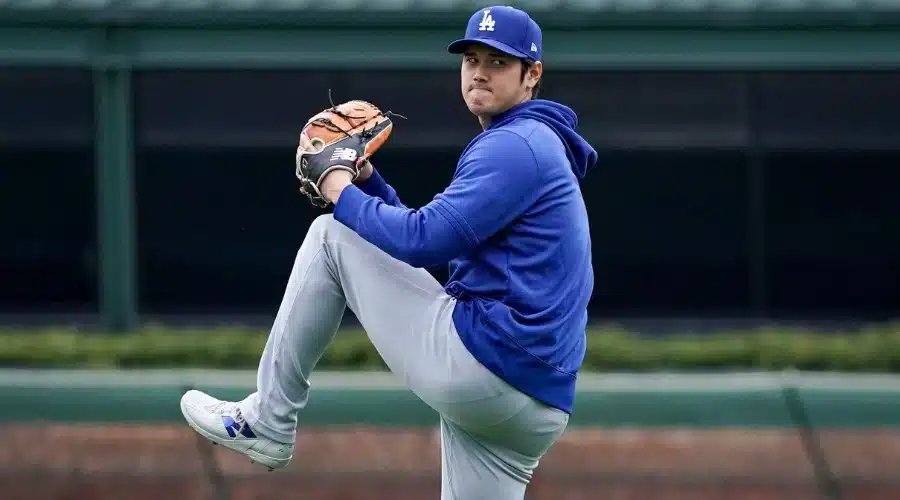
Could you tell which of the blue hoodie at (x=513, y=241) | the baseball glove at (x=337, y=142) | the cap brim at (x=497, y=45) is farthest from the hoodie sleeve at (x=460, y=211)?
the cap brim at (x=497, y=45)

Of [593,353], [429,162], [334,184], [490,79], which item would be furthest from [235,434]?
[429,162]

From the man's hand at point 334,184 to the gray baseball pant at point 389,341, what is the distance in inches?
3.6

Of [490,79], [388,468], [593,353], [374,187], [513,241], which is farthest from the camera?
[593,353]

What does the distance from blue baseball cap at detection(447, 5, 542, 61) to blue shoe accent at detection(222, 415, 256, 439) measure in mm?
1105

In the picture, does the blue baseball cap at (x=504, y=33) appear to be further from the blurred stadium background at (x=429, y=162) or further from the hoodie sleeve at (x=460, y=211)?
the blurred stadium background at (x=429, y=162)

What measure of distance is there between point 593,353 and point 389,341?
561 cm

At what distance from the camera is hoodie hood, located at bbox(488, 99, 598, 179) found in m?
4.09

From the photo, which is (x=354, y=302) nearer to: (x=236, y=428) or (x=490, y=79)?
(x=236, y=428)

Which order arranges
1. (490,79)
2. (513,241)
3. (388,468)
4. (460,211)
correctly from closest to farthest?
(460,211) < (513,241) < (490,79) < (388,468)

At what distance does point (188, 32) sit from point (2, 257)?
7.88 ft

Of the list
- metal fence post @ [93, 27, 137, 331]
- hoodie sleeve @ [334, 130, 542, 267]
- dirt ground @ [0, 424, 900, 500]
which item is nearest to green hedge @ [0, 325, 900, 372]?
metal fence post @ [93, 27, 137, 331]

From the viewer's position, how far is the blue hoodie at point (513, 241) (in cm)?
386

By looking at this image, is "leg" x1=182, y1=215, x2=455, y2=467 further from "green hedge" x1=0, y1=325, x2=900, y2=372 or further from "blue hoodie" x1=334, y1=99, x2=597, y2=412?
"green hedge" x1=0, y1=325, x2=900, y2=372

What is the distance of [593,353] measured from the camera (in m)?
9.59
